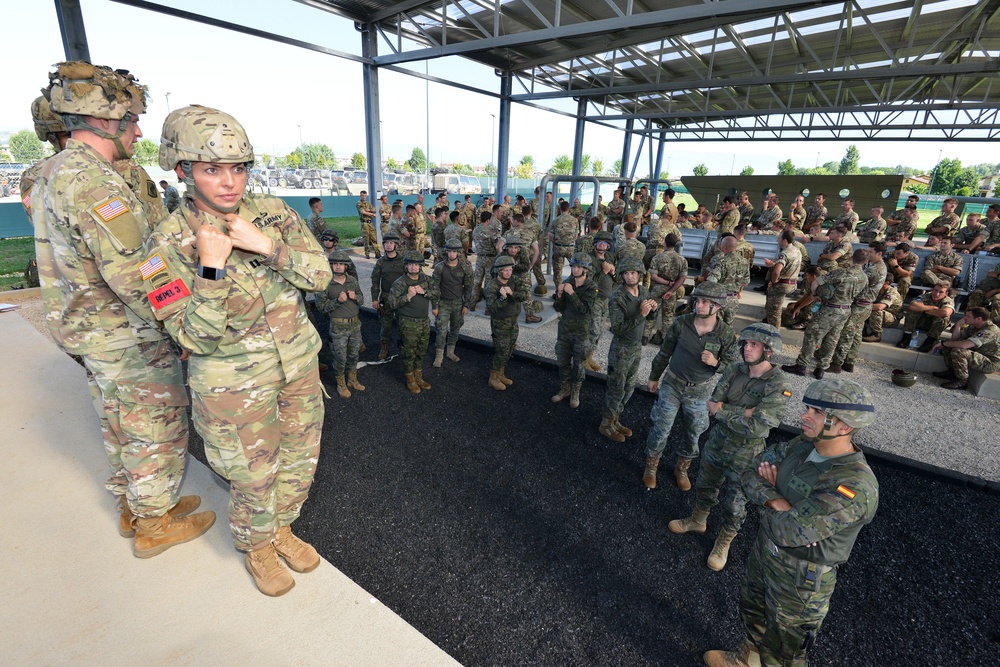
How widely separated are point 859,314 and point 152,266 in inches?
313

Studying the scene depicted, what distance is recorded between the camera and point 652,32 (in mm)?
11219

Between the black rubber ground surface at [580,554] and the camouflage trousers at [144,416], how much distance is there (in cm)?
99

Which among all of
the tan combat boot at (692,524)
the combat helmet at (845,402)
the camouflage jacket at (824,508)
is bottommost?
the tan combat boot at (692,524)

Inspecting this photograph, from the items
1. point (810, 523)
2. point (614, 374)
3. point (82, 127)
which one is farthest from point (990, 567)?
point (82, 127)

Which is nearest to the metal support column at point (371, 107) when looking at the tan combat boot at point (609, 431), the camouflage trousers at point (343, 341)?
the camouflage trousers at point (343, 341)

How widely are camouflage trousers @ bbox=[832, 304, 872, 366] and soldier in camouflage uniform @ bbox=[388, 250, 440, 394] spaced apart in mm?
5887

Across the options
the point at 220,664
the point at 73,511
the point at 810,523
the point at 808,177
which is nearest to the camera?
the point at 810,523

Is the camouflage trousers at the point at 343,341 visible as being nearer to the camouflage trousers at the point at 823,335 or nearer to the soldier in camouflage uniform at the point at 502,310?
the soldier in camouflage uniform at the point at 502,310

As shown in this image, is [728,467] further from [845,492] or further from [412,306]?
[412,306]

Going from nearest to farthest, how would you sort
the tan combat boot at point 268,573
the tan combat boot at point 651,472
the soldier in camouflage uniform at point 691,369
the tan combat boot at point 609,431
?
the tan combat boot at point 268,573
the soldier in camouflage uniform at point 691,369
the tan combat boot at point 651,472
the tan combat boot at point 609,431

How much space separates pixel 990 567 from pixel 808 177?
18.7 meters

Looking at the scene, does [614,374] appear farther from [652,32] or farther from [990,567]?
[652,32]

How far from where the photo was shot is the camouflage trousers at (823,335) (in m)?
6.19

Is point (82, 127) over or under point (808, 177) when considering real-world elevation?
under
